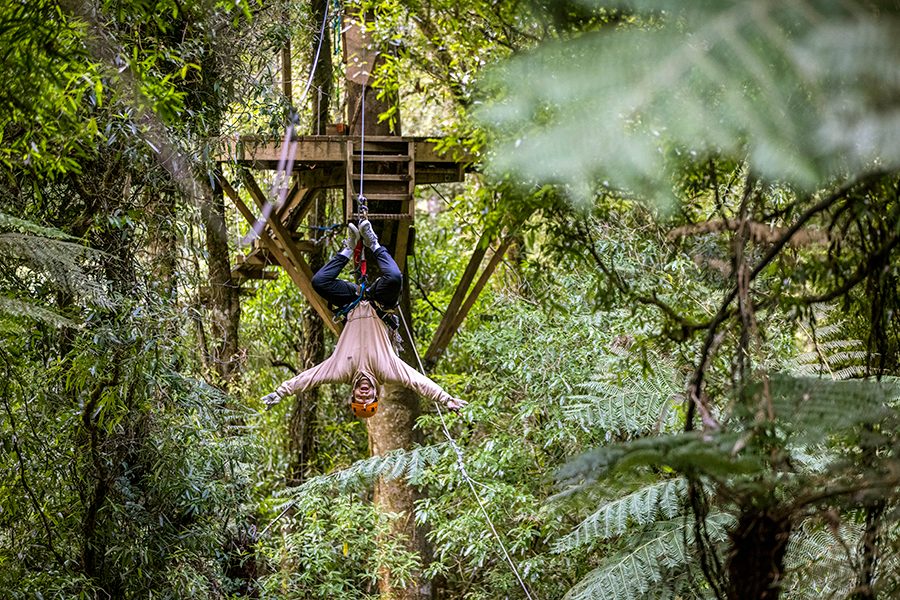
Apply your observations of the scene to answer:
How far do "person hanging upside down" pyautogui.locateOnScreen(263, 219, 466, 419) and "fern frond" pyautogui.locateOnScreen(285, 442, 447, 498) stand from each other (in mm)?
814

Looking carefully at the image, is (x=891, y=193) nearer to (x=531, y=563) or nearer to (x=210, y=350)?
(x=531, y=563)

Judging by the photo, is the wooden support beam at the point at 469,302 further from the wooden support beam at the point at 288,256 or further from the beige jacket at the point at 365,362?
the beige jacket at the point at 365,362

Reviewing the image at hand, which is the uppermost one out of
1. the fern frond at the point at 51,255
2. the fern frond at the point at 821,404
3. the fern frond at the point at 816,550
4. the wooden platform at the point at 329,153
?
the wooden platform at the point at 329,153

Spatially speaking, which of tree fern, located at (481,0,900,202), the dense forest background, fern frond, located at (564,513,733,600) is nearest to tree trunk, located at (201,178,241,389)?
the dense forest background

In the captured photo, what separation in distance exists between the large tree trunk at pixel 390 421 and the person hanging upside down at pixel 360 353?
1437 mm

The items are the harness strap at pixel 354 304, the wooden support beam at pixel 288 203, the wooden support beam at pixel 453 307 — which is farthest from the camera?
the wooden support beam at pixel 288 203

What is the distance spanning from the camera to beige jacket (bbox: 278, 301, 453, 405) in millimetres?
4703

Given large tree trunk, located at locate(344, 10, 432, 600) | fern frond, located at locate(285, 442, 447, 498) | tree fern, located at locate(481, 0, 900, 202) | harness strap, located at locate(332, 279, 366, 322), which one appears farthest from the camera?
large tree trunk, located at locate(344, 10, 432, 600)

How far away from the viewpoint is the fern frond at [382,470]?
5.52m

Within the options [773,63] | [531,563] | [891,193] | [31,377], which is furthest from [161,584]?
[773,63]

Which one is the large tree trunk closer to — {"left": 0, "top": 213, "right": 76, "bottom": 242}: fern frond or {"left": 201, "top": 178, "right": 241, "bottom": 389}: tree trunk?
{"left": 201, "top": 178, "right": 241, "bottom": 389}: tree trunk

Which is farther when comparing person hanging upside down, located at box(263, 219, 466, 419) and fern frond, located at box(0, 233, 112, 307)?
person hanging upside down, located at box(263, 219, 466, 419)

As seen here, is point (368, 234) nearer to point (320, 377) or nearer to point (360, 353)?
point (360, 353)

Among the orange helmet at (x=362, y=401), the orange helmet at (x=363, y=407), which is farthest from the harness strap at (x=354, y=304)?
the orange helmet at (x=363, y=407)
